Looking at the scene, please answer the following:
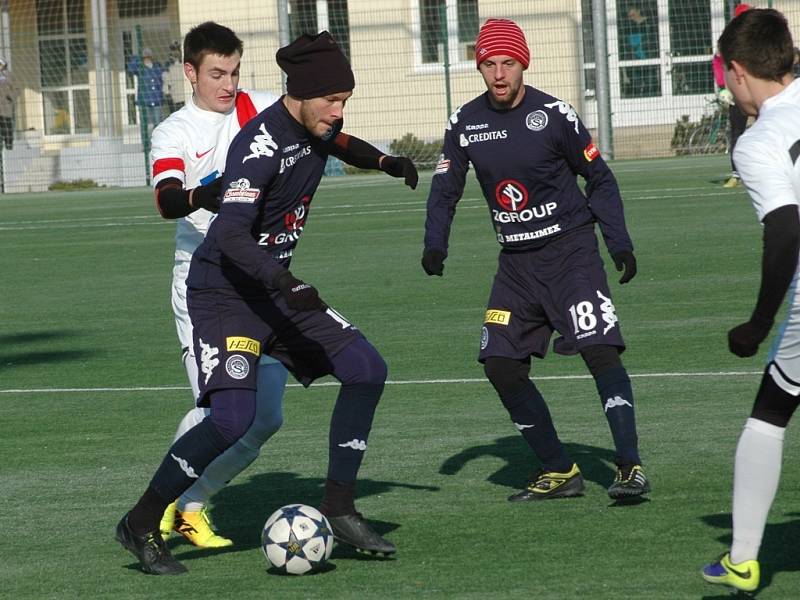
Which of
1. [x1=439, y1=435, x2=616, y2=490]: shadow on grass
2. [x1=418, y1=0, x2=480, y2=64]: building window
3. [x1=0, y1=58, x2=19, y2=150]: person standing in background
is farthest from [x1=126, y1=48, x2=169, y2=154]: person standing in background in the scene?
[x1=439, y1=435, x2=616, y2=490]: shadow on grass

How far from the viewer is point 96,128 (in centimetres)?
3397

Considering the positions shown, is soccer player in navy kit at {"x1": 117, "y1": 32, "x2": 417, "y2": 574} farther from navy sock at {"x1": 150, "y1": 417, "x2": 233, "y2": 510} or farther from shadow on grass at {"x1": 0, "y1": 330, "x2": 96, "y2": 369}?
shadow on grass at {"x1": 0, "y1": 330, "x2": 96, "y2": 369}

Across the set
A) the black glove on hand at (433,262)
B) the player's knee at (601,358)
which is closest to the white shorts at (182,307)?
the black glove on hand at (433,262)

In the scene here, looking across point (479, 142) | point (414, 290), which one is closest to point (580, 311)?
point (479, 142)

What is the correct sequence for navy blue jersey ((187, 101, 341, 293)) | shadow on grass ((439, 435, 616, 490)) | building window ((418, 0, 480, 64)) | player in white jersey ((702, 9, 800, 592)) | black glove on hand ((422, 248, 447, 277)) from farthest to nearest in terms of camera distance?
building window ((418, 0, 480, 64)) < shadow on grass ((439, 435, 616, 490)) < black glove on hand ((422, 248, 447, 277)) < navy blue jersey ((187, 101, 341, 293)) < player in white jersey ((702, 9, 800, 592))

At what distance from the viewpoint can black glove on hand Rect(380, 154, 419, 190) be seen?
6401mm

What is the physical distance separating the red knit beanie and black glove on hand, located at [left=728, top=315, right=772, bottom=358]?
2.32 metres

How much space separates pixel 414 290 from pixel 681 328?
340 cm

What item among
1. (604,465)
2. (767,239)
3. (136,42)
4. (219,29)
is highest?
(136,42)

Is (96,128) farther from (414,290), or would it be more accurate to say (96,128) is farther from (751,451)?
(751,451)

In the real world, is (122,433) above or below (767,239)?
below

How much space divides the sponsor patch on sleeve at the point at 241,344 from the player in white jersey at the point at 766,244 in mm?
1838

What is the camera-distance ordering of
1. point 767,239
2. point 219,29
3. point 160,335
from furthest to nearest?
point 160,335
point 219,29
point 767,239

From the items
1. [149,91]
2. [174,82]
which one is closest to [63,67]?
[174,82]
